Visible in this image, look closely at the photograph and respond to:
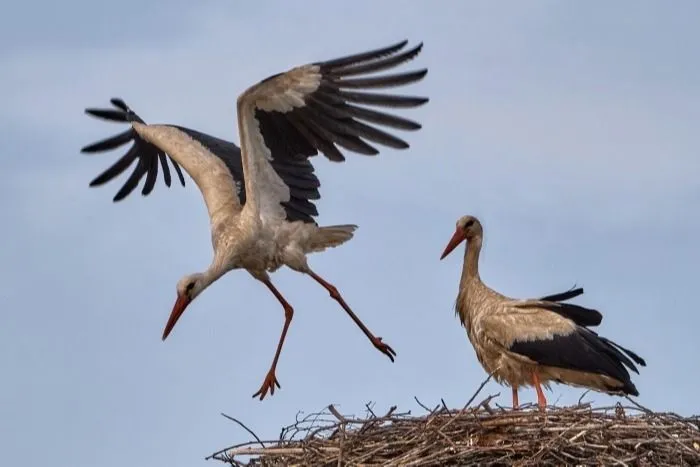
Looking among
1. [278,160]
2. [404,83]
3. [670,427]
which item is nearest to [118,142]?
[278,160]

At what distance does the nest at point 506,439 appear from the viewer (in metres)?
9.00

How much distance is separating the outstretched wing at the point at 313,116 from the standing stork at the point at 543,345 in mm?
1177

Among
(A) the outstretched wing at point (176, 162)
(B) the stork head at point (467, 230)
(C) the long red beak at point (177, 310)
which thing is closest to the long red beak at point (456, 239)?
(B) the stork head at point (467, 230)

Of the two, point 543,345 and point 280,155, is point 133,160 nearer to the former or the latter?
point 280,155

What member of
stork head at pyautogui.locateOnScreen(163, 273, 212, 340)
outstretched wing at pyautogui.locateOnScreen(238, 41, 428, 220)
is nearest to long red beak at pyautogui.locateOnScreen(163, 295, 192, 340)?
stork head at pyautogui.locateOnScreen(163, 273, 212, 340)

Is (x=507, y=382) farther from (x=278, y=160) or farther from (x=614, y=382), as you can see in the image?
(x=278, y=160)

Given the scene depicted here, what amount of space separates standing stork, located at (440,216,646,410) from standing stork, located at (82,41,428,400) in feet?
3.49

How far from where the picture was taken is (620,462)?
885 centimetres

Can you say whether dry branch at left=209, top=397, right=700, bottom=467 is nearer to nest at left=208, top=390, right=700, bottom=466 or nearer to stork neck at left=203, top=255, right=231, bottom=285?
nest at left=208, top=390, right=700, bottom=466

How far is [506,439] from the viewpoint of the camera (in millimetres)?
9133

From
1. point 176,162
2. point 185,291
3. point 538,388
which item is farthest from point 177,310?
point 538,388

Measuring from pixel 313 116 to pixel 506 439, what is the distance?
2.64m

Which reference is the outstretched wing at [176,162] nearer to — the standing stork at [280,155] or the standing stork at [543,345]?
the standing stork at [280,155]

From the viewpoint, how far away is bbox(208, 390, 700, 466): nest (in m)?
9.00
